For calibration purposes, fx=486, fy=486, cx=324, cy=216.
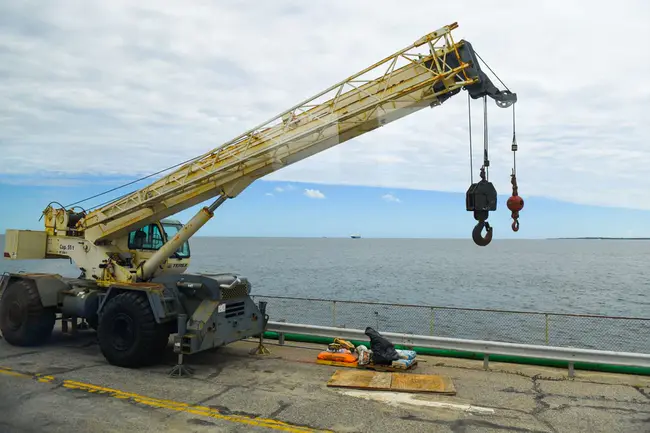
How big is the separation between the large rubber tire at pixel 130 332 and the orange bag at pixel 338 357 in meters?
3.58

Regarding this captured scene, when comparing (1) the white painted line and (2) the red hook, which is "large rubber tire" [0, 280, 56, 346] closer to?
(1) the white painted line

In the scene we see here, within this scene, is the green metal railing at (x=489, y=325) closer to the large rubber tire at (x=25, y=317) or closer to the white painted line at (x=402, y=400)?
the large rubber tire at (x=25, y=317)

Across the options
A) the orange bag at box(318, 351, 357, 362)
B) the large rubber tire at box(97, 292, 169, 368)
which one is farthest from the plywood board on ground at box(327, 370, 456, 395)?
the large rubber tire at box(97, 292, 169, 368)

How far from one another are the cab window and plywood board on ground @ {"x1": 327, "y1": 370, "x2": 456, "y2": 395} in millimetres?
6396

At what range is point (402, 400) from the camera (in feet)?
28.1

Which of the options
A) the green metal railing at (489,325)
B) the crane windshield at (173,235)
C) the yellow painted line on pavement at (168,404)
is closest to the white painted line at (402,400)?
the yellow painted line on pavement at (168,404)

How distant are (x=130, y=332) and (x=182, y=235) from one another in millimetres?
2424

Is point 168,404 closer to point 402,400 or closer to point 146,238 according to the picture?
point 402,400

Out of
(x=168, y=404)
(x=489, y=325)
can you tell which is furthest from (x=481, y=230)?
(x=489, y=325)

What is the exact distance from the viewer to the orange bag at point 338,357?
36.2 feet

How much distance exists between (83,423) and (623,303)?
45.5 metres

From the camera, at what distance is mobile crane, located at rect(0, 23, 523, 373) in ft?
31.7

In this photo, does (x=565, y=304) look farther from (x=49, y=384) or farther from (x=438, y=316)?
(x=49, y=384)

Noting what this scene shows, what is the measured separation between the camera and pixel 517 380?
980 centimetres
